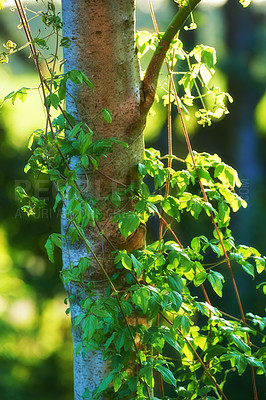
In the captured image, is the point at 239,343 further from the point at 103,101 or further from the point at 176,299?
the point at 103,101

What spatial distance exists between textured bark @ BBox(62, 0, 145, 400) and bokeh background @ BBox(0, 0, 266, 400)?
882mm

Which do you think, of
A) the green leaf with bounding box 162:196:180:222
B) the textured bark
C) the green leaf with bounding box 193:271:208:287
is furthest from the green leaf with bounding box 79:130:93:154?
the green leaf with bounding box 193:271:208:287

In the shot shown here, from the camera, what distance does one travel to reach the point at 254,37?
6.32 feet

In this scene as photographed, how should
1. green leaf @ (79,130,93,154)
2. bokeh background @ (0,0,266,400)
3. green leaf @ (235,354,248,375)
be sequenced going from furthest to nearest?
bokeh background @ (0,0,266,400)
green leaf @ (235,354,248,375)
green leaf @ (79,130,93,154)

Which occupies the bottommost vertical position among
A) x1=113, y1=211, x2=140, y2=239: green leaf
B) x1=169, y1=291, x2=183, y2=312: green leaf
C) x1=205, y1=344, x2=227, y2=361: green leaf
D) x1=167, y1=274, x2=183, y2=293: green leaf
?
x1=205, y1=344, x2=227, y2=361: green leaf

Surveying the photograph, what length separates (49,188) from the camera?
5.98 feet

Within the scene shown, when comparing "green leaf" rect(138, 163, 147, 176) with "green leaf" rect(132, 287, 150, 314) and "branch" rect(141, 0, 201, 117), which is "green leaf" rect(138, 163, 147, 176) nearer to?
"branch" rect(141, 0, 201, 117)

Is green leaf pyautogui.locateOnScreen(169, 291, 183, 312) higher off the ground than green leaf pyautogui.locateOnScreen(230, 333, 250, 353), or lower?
higher

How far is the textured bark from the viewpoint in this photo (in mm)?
878

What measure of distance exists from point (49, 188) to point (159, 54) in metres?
1.01

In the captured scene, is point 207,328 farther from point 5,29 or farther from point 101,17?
point 5,29

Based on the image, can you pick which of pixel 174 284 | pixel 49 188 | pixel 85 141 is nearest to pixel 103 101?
pixel 85 141

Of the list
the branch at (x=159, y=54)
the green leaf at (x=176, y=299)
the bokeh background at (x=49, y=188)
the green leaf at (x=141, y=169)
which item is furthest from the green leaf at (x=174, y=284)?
the bokeh background at (x=49, y=188)

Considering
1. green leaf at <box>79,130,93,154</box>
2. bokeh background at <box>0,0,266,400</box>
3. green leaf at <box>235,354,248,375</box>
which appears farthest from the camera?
bokeh background at <box>0,0,266,400</box>
